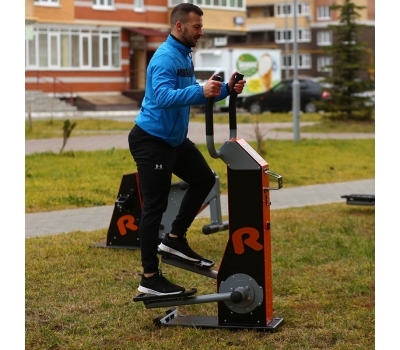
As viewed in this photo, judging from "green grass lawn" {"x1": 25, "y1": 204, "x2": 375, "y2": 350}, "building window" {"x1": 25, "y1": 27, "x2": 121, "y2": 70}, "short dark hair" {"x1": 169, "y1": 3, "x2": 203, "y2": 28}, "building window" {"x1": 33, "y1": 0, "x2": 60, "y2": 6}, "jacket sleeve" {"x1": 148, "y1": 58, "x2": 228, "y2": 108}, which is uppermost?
"building window" {"x1": 33, "y1": 0, "x2": 60, "y2": 6}

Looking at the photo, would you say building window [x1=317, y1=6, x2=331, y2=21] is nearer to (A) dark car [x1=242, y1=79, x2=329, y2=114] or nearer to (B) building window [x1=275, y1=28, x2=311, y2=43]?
(B) building window [x1=275, y1=28, x2=311, y2=43]

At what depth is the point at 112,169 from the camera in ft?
48.5

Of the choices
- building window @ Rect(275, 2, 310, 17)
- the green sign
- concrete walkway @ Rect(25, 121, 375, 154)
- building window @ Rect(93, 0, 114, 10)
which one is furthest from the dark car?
building window @ Rect(275, 2, 310, 17)

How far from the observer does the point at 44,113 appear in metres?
38.8

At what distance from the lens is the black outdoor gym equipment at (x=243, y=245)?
16.4 feet

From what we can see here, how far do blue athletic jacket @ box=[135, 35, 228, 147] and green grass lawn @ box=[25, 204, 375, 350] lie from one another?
122 cm

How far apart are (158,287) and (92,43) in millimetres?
45831

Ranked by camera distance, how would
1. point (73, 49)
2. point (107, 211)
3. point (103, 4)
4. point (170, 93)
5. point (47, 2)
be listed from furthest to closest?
point (103, 4) < point (73, 49) < point (47, 2) < point (107, 211) < point (170, 93)

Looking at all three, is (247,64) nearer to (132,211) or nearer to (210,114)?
(132,211)

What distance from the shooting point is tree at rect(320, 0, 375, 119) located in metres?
28.3

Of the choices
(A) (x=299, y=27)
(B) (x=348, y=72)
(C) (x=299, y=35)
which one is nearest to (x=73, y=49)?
(B) (x=348, y=72)

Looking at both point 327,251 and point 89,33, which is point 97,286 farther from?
point 89,33

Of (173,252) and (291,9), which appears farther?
(291,9)
